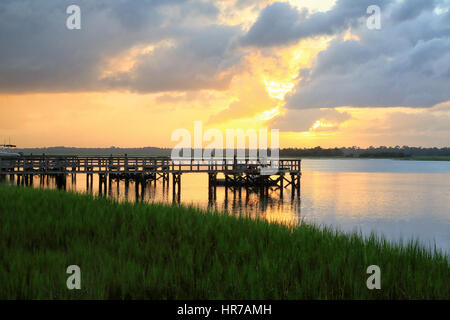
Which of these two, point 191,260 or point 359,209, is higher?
point 191,260

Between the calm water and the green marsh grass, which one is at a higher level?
the green marsh grass

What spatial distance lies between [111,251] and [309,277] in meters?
4.62

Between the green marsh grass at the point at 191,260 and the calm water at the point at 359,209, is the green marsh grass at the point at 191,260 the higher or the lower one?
the higher one

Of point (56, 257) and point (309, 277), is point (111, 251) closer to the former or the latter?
point (56, 257)

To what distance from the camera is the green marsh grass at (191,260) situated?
7094 millimetres

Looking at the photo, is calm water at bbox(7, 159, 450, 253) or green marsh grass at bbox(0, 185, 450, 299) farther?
calm water at bbox(7, 159, 450, 253)

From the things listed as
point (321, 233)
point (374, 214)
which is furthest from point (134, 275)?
point (374, 214)

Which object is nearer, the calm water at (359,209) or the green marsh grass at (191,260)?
the green marsh grass at (191,260)

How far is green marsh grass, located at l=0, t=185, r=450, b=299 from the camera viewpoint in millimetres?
7094

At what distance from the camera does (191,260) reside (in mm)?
8094

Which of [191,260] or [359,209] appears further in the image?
[359,209]
